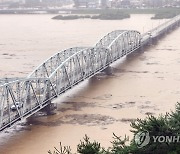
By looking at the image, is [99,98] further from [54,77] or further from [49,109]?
[49,109]

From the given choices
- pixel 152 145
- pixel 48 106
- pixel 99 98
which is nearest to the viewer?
pixel 152 145

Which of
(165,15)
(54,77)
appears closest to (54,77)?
(54,77)

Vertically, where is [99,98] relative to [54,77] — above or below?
below

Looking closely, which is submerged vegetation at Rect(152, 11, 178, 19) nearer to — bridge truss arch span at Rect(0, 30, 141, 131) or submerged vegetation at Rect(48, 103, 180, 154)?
bridge truss arch span at Rect(0, 30, 141, 131)

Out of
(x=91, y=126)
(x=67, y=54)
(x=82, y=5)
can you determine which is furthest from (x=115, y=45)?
(x=82, y=5)

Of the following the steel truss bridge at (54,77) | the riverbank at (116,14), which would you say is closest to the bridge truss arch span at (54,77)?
the steel truss bridge at (54,77)

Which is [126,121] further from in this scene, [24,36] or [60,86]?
[24,36]

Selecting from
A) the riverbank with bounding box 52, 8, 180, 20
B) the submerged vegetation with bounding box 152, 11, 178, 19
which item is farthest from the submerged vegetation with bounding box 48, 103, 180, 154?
the submerged vegetation with bounding box 152, 11, 178, 19
